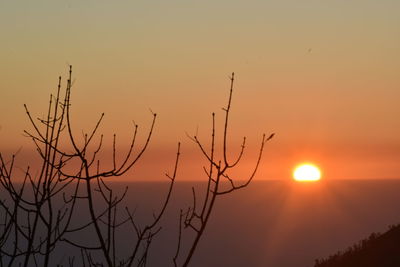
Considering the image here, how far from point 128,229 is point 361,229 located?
6368 cm

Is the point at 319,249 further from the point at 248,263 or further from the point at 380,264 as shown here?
the point at 380,264

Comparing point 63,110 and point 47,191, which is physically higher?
point 63,110

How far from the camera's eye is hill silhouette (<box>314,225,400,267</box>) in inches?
596

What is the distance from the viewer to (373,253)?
617 inches

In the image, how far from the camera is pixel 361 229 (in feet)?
643

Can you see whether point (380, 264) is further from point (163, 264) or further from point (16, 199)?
point (163, 264)

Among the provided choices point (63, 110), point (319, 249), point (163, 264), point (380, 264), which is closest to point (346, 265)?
point (380, 264)

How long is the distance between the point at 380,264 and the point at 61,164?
11.6m

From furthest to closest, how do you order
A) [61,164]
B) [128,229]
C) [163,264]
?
[128,229] < [163,264] < [61,164]

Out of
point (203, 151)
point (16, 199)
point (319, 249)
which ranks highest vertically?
point (319, 249)

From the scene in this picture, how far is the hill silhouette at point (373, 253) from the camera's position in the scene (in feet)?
49.7

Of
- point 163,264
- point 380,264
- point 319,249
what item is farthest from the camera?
point 319,249

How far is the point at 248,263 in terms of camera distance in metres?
184

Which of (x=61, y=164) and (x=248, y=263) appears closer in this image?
(x=61, y=164)
